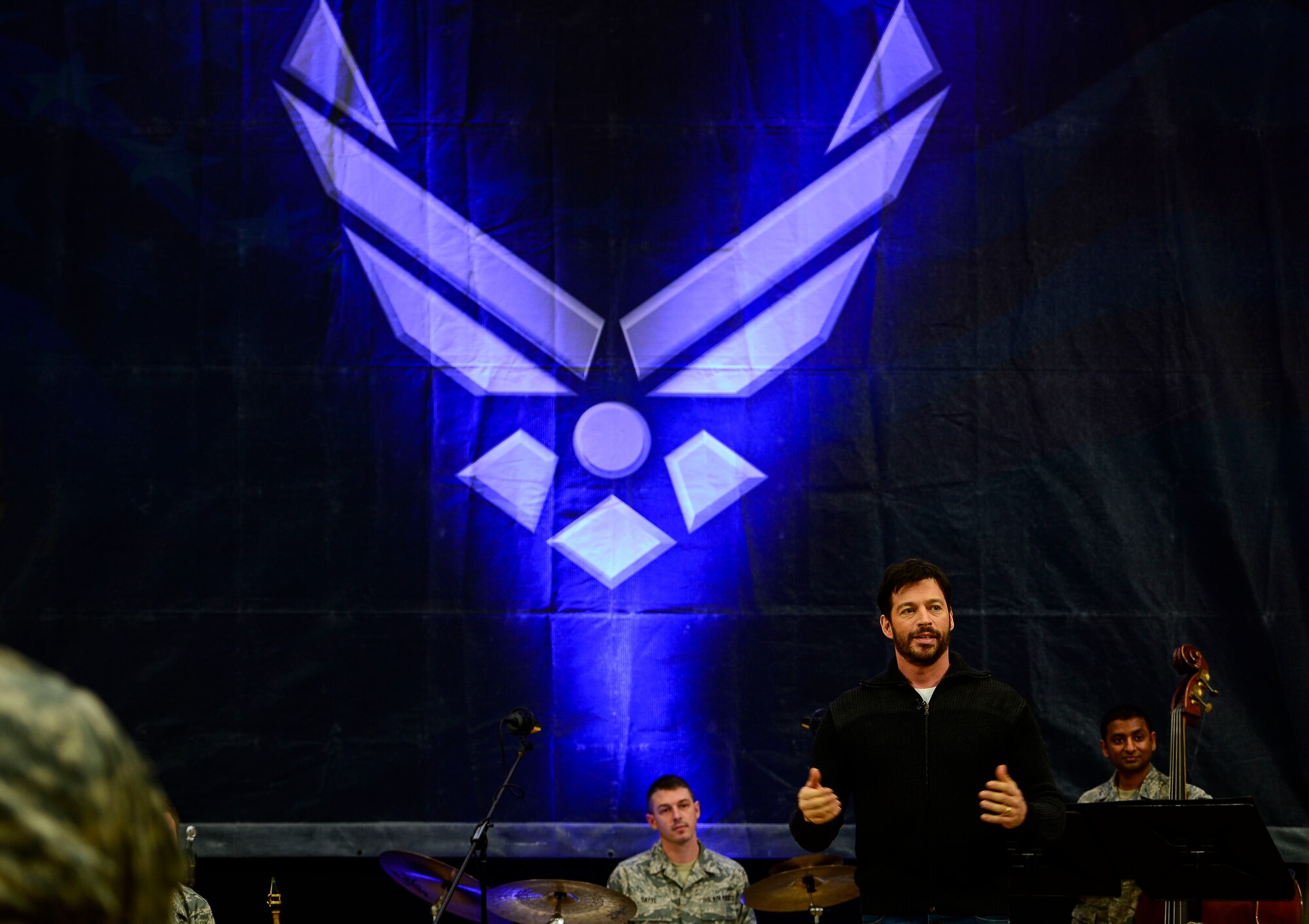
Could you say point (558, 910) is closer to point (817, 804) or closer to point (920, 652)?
point (817, 804)

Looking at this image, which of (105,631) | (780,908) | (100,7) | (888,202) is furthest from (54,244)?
(780,908)

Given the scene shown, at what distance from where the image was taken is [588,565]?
16.7 ft

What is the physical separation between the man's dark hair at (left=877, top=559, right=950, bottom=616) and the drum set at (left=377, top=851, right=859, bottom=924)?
5.21ft

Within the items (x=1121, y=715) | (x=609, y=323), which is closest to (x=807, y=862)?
(x=1121, y=715)

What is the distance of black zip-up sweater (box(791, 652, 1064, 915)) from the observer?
9.27ft

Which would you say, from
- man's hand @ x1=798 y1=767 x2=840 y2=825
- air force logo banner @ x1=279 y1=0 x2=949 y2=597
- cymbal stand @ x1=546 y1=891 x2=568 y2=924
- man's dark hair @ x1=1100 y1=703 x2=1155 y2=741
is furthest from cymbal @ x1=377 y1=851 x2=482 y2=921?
man's dark hair @ x1=1100 y1=703 x2=1155 y2=741

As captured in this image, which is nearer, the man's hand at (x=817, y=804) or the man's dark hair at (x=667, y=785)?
the man's hand at (x=817, y=804)

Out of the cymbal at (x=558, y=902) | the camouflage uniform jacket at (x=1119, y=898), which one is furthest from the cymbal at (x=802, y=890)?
the camouflage uniform jacket at (x=1119, y=898)

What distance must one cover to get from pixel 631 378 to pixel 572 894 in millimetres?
1967

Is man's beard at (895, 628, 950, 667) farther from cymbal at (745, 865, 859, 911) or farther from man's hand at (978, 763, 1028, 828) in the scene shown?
cymbal at (745, 865, 859, 911)

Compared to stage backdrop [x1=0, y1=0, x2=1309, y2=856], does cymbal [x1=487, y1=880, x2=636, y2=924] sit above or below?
below

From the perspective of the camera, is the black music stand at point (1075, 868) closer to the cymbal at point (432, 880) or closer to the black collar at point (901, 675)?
the black collar at point (901, 675)

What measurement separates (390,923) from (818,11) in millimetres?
4012

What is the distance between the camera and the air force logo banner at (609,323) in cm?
512
